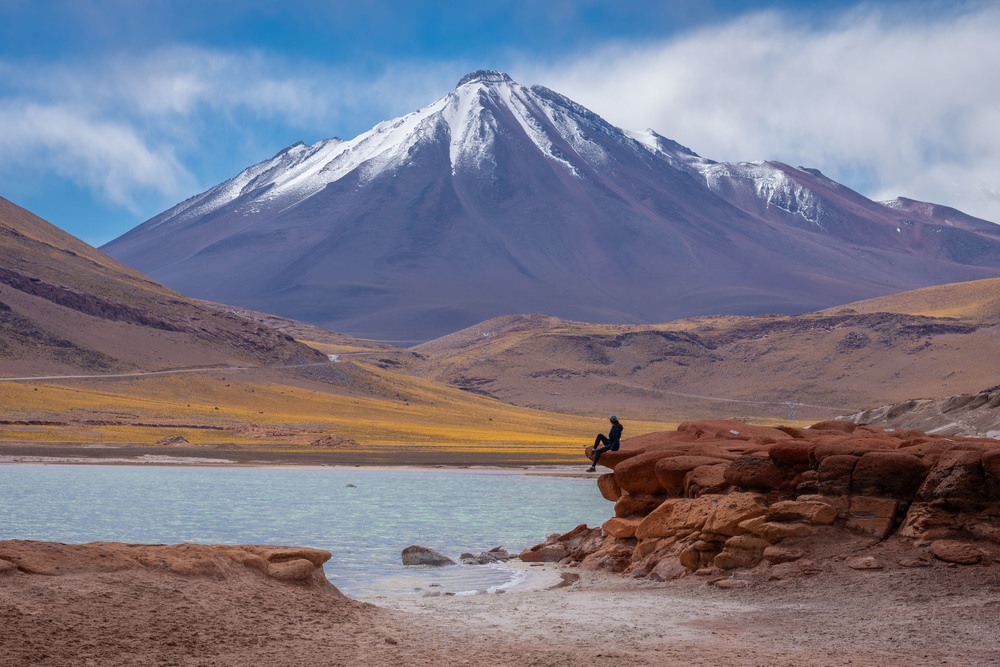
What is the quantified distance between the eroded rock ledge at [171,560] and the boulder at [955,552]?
7.45 meters

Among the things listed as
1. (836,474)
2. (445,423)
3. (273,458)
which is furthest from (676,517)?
(445,423)

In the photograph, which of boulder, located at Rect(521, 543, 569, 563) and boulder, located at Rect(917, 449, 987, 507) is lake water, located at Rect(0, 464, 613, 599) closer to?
boulder, located at Rect(521, 543, 569, 563)

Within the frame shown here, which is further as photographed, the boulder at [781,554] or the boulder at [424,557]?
the boulder at [424,557]

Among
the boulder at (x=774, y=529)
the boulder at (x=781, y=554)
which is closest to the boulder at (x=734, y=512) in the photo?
the boulder at (x=774, y=529)

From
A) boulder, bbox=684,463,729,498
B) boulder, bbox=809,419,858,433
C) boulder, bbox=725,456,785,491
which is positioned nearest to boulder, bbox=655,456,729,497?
boulder, bbox=684,463,729,498

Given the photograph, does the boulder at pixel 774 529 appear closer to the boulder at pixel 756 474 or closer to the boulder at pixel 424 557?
the boulder at pixel 756 474

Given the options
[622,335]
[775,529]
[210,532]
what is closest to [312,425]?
[210,532]

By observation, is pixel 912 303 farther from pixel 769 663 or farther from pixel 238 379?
pixel 769 663

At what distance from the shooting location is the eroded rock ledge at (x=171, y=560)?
420 inches

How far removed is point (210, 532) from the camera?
2450 centimetres

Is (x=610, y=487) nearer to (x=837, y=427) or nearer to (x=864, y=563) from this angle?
(x=837, y=427)

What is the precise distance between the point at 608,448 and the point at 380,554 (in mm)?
4894

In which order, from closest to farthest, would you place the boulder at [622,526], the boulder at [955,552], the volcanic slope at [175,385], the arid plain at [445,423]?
the arid plain at [445,423] → the boulder at [955,552] → the boulder at [622,526] → the volcanic slope at [175,385]

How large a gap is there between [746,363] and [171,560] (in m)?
130
